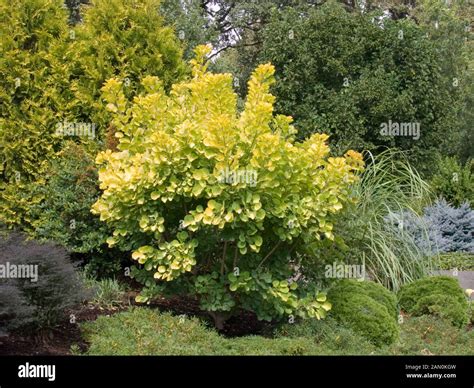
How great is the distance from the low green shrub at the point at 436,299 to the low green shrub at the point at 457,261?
248 cm

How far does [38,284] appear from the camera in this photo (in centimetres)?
521

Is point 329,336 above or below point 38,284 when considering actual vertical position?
below

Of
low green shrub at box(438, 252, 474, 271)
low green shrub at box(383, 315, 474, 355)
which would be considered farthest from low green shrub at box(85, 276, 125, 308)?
low green shrub at box(438, 252, 474, 271)

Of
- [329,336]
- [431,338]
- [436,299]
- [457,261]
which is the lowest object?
[431,338]

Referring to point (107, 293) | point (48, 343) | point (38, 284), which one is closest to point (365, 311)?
point (107, 293)

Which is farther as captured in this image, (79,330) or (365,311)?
(365,311)

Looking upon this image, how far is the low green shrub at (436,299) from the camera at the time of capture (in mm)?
7109

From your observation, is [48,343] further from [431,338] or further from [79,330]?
[431,338]

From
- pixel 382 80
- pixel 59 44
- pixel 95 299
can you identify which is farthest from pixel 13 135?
pixel 382 80

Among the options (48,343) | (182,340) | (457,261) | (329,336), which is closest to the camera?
(48,343)

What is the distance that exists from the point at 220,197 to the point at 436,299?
3.00 meters

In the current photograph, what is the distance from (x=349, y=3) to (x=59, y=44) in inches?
661

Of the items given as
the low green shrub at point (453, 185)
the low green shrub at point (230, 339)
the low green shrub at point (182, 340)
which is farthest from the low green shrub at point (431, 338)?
the low green shrub at point (453, 185)

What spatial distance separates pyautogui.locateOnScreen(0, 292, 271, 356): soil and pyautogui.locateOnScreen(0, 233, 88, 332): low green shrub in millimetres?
123
